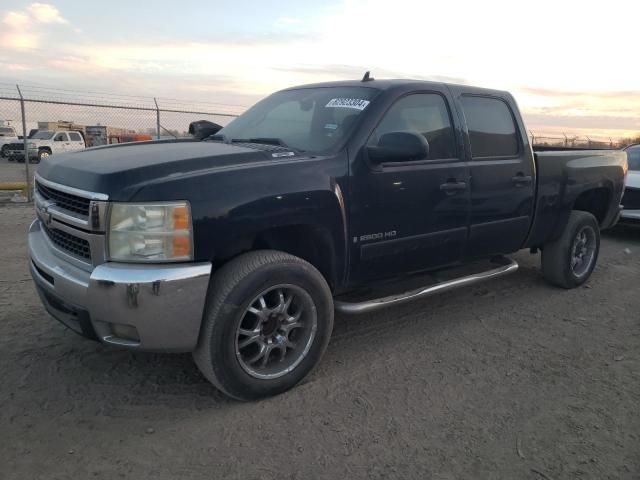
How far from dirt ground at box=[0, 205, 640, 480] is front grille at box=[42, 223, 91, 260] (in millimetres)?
855

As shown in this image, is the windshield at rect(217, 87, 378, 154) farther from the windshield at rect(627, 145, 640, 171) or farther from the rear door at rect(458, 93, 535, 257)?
the windshield at rect(627, 145, 640, 171)

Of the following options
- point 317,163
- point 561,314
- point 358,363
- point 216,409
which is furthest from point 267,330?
point 561,314

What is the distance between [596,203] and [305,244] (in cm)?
409

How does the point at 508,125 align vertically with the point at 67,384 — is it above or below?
above

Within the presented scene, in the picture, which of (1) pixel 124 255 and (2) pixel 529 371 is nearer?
(1) pixel 124 255

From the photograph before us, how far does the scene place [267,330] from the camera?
3.18m

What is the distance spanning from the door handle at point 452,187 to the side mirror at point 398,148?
0.53 m

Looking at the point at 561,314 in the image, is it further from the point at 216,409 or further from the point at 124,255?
the point at 124,255

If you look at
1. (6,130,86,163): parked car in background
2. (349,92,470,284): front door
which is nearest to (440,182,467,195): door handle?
(349,92,470,284): front door

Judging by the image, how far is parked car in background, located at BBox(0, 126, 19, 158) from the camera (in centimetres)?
2889

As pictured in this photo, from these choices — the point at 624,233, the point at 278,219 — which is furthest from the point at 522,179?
the point at 624,233

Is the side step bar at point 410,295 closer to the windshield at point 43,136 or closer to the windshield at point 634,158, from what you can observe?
the windshield at point 634,158

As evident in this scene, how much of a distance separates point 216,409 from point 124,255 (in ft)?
3.41

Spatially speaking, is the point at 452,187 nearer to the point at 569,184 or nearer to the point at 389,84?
the point at 389,84
